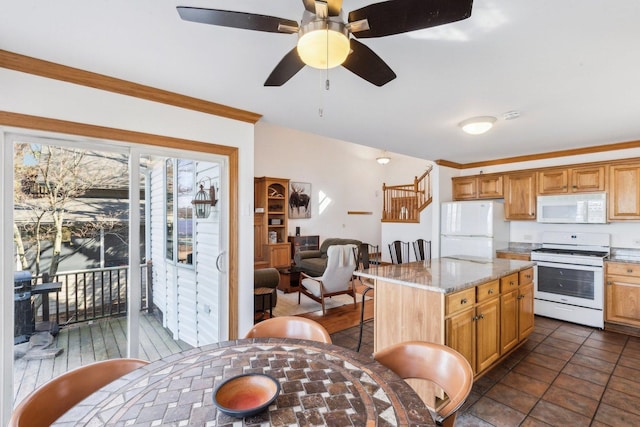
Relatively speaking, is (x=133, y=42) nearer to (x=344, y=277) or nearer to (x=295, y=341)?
(x=295, y=341)

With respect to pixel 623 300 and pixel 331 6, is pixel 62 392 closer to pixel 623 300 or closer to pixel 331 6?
pixel 331 6

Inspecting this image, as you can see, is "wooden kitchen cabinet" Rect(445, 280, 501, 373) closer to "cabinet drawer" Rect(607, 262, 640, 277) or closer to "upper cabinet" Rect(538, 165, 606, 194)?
"cabinet drawer" Rect(607, 262, 640, 277)

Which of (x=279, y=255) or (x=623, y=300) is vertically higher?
(x=279, y=255)

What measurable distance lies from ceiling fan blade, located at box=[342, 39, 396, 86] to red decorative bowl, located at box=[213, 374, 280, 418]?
1455 mm

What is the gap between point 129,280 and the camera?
7.70 ft

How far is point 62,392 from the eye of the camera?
1198 millimetres

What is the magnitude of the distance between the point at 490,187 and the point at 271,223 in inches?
176

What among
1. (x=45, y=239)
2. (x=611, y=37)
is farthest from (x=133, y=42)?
(x=611, y=37)

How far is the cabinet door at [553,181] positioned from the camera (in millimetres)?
4251

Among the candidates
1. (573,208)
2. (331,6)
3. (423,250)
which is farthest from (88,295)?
(423,250)

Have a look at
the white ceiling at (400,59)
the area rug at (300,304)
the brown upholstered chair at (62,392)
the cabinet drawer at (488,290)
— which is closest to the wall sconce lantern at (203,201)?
the white ceiling at (400,59)

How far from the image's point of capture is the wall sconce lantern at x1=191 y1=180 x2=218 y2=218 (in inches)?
113

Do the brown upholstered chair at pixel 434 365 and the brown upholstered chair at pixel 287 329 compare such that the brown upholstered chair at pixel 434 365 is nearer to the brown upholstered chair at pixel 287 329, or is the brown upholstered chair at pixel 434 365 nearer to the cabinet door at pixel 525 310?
the brown upholstered chair at pixel 287 329

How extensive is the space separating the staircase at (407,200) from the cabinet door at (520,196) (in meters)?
2.40
